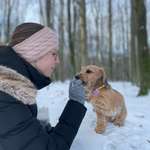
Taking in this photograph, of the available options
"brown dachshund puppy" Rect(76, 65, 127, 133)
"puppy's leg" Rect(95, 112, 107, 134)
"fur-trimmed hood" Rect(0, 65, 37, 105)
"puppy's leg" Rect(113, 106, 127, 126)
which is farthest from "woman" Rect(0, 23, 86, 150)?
"puppy's leg" Rect(113, 106, 127, 126)

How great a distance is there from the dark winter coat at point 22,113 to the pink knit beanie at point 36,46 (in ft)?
0.19

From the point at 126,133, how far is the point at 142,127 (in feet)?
2.02

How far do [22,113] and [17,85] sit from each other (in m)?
0.19

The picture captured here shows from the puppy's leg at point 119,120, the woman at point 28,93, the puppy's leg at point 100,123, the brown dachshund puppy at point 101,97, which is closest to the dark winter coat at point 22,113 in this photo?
the woman at point 28,93

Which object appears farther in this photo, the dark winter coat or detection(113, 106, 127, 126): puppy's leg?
detection(113, 106, 127, 126): puppy's leg

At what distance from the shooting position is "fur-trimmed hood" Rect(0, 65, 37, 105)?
9.45 feet

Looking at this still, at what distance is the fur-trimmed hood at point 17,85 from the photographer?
2.88 meters

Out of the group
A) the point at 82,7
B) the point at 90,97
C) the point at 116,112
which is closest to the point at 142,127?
the point at 116,112

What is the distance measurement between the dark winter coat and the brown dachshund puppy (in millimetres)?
2911

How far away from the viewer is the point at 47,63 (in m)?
3.20

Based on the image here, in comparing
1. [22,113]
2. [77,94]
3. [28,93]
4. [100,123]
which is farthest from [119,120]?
[22,113]

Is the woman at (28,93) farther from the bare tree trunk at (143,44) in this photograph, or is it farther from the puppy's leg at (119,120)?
the bare tree trunk at (143,44)

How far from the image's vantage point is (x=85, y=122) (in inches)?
269

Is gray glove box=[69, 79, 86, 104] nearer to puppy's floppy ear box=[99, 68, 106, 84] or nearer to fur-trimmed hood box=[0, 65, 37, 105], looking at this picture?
fur-trimmed hood box=[0, 65, 37, 105]
